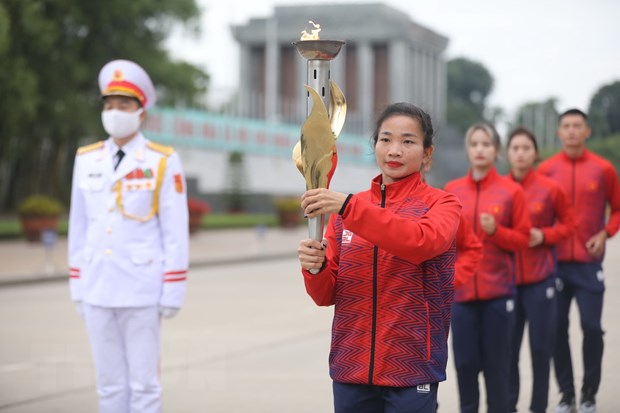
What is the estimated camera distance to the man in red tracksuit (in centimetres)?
650

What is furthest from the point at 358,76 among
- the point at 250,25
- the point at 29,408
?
the point at 29,408

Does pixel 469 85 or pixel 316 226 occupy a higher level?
pixel 469 85

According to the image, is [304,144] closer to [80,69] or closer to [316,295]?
[316,295]

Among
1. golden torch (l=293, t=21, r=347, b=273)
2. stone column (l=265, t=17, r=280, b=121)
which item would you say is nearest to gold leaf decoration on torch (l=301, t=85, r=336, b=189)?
golden torch (l=293, t=21, r=347, b=273)

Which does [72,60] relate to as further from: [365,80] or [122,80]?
[365,80]

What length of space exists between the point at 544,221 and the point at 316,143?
3.62 metres

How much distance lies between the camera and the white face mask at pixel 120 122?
5.12 m

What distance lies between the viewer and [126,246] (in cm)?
507

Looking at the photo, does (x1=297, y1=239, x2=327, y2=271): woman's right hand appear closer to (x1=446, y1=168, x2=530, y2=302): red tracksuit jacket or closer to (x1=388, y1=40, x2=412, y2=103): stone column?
(x1=446, y1=168, x2=530, y2=302): red tracksuit jacket

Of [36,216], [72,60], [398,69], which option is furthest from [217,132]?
[398,69]

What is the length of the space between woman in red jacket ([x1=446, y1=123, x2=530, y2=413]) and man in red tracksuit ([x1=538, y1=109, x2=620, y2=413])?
1.06 meters

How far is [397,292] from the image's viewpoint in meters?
3.37

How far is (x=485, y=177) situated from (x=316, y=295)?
8.44 ft

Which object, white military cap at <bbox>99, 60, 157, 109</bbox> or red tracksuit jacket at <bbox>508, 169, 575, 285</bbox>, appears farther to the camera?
red tracksuit jacket at <bbox>508, 169, 575, 285</bbox>
